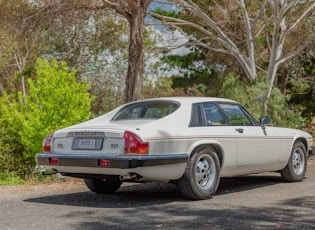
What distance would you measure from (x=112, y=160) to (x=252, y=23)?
17791 millimetres

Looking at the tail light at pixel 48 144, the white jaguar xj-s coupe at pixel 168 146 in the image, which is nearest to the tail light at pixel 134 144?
the white jaguar xj-s coupe at pixel 168 146

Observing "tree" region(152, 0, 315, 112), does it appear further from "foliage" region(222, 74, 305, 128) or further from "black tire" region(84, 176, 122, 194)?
"black tire" region(84, 176, 122, 194)

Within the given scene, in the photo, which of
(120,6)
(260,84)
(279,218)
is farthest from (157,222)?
(260,84)

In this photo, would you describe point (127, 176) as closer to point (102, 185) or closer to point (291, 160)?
point (102, 185)

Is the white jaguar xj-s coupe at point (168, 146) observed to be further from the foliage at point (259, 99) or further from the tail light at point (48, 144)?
the foliage at point (259, 99)

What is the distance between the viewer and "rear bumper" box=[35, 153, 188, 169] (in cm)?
755

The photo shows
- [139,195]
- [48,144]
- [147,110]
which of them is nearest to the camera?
[48,144]

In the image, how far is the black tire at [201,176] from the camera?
814 cm

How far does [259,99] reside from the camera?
18.3 m

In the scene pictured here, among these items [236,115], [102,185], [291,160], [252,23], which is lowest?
[102,185]

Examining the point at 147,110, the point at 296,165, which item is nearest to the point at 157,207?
the point at 147,110

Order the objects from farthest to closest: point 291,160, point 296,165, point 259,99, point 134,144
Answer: point 259,99 < point 296,165 < point 291,160 < point 134,144

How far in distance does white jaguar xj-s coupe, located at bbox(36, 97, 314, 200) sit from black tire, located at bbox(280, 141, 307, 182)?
0.52 metres

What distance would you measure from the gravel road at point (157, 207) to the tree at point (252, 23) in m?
12.8
